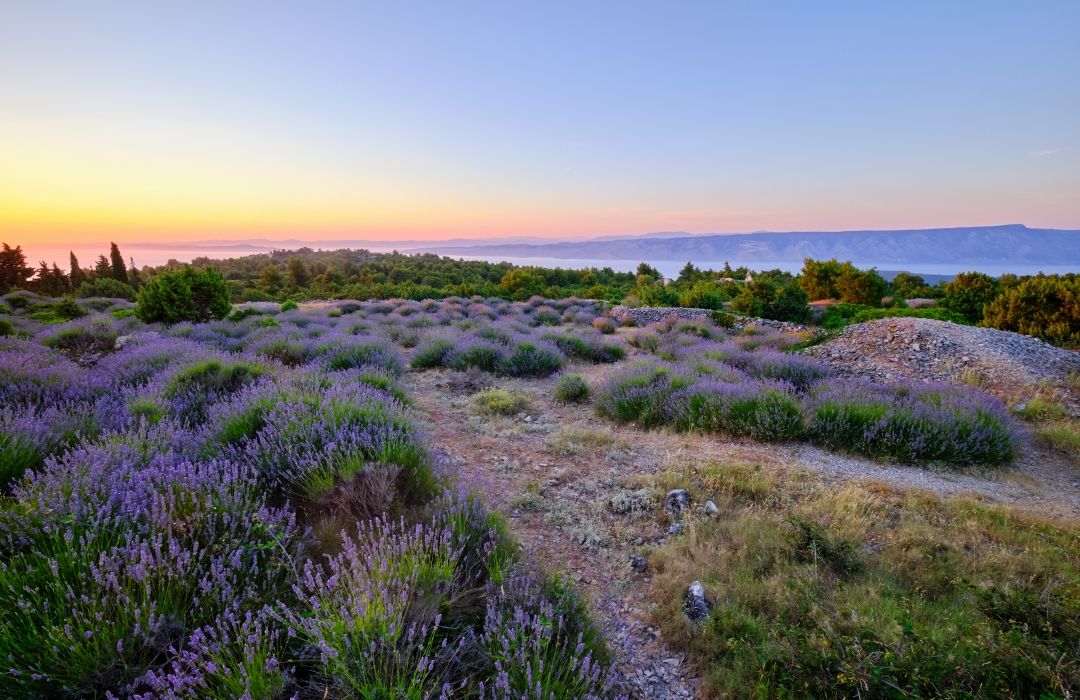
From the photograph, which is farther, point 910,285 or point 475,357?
point 910,285

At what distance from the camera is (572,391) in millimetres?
7672

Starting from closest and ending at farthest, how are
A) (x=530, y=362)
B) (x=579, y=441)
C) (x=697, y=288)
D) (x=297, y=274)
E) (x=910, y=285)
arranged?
(x=579, y=441) < (x=530, y=362) < (x=697, y=288) < (x=910, y=285) < (x=297, y=274)

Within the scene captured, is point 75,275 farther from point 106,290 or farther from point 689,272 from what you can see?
point 689,272

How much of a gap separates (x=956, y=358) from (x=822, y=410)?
17.5 ft

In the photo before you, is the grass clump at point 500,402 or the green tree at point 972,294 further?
the green tree at point 972,294

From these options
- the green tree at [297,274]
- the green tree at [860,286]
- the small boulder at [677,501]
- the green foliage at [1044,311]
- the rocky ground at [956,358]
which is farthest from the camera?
the green tree at [297,274]

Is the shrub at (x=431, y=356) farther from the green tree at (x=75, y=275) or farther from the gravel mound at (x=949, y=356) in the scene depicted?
the green tree at (x=75, y=275)

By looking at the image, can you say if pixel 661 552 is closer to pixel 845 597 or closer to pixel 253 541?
pixel 845 597

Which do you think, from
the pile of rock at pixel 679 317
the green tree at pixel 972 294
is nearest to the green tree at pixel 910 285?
the green tree at pixel 972 294

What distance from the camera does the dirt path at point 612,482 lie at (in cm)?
275

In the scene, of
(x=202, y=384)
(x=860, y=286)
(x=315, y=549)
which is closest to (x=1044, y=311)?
(x=860, y=286)

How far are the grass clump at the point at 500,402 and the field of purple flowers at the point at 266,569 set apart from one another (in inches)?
94.2

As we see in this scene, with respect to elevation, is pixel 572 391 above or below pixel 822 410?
below

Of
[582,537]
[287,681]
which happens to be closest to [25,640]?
[287,681]
